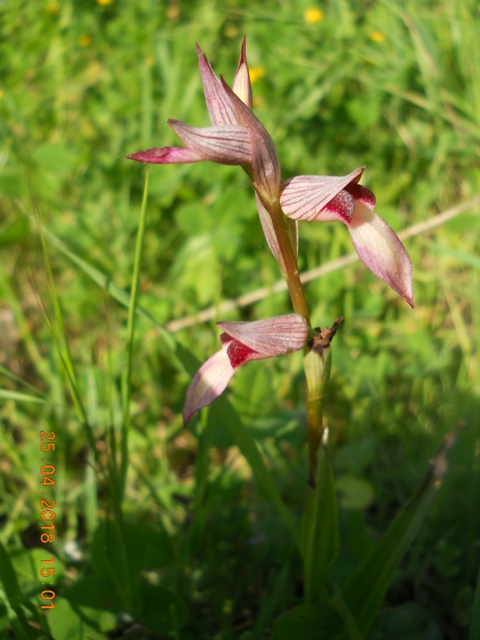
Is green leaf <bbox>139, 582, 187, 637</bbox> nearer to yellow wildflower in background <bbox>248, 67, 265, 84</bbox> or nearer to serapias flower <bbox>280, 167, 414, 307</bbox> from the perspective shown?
serapias flower <bbox>280, 167, 414, 307</bbox>

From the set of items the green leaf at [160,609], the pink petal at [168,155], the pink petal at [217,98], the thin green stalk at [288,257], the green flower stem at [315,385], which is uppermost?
the pink petal at [217,98]

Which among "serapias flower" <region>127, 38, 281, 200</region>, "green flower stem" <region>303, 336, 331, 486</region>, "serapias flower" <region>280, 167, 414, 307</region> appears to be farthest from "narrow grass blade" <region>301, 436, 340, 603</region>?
"serapias flower" <region>127, 38, 281, 200</region>

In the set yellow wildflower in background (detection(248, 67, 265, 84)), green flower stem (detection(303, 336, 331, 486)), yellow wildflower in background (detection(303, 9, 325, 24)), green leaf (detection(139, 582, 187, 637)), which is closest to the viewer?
green flower stem (detection(303, 336, 331, 486))

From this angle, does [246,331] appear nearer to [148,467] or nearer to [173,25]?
[148,467]

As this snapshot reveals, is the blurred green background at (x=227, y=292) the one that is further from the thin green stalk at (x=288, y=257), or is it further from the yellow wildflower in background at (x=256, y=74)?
the thin green stalk at (x=288, y=257)

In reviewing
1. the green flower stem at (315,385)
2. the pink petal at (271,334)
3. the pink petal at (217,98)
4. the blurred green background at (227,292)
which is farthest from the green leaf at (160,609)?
the pink petal at (217,98)

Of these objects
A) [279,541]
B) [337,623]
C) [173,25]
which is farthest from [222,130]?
[173,25]
